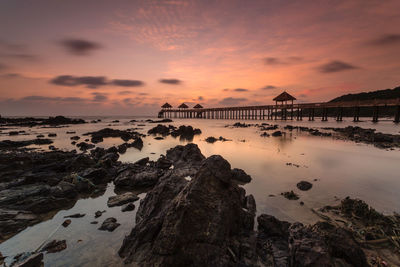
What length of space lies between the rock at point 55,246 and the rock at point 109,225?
0.95m

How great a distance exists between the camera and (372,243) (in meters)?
4.60

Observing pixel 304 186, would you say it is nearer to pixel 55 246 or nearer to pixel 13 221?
pixel 55 246

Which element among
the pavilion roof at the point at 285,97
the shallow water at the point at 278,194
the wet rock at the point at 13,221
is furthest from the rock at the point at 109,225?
the pavilion roof at the point at 285,97

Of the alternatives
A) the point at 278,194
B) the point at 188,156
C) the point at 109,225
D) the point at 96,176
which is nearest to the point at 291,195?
the point at 278,194

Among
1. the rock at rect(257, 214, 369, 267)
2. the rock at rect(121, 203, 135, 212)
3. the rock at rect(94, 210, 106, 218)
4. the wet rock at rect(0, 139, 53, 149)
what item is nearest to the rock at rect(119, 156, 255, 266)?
the rock at rect(257, 214, 369, 267)

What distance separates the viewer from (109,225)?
18.5ft

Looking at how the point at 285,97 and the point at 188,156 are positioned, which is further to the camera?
the point at 285,97

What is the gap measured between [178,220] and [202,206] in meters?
0.64

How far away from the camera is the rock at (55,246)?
4641mm

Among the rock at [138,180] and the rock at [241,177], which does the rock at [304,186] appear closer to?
the rock at [241,177]

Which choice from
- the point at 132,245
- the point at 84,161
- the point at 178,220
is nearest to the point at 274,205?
the point at 178,220

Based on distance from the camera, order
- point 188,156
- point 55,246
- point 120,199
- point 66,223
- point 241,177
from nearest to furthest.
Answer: point 55,246, point 66,223, point 120,199, point 241,177, point 188,156

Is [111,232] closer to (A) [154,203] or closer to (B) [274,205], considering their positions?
(A) [154,203]

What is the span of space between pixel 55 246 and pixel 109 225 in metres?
1.31
